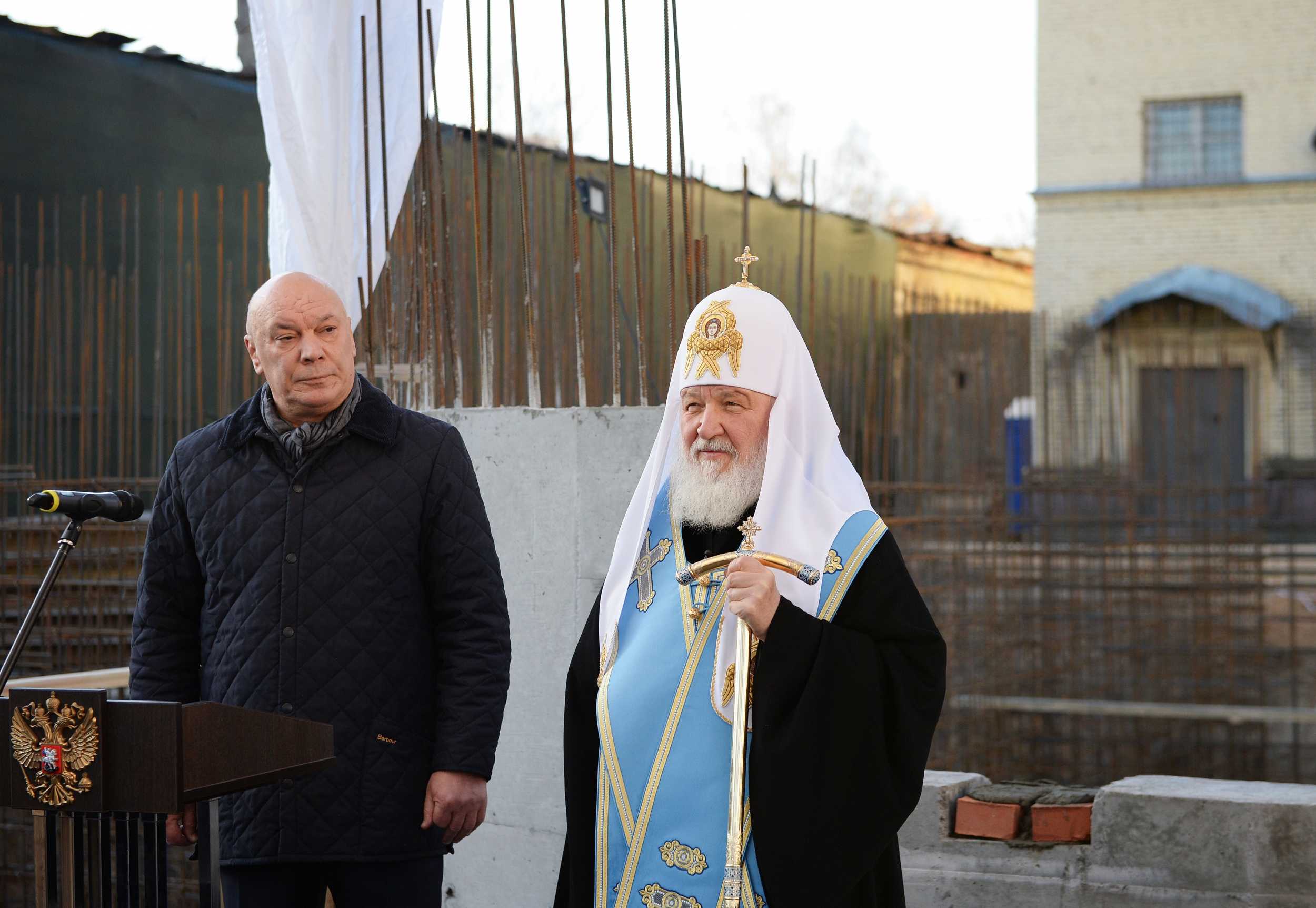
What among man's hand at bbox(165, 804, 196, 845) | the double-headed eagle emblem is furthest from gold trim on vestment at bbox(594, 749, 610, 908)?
the double-headed eagle emblem

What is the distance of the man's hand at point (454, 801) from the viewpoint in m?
2.48

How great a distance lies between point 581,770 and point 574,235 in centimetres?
165

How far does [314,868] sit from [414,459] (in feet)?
2.44

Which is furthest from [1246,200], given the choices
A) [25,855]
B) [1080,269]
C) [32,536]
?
[25,855]

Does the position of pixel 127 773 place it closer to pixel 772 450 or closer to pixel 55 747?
pixel 55 747

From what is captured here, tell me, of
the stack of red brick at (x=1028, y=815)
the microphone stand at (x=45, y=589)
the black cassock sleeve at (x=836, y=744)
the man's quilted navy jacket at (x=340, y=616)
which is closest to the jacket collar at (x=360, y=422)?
the man's quilted navy jacket at (x=340, y=616)

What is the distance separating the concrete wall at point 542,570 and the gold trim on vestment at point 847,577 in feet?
4.11

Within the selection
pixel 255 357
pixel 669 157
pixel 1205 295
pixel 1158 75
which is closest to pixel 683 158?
pixel 669 157

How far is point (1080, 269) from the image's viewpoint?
63.0 feet

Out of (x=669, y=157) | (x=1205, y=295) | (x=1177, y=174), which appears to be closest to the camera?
(x=669, y=157)

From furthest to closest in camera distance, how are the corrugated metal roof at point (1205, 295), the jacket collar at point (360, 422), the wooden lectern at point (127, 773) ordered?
the corrugated metal roof at point (1205, 295) → the jacket collar at point (360, 422) → the wooden lectern at point (127, 773)

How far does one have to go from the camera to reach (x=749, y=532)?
2.31 meters

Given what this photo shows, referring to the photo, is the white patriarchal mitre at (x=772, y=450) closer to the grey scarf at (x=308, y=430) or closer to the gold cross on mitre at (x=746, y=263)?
the gold cross on mitre at (x=746, y=263)

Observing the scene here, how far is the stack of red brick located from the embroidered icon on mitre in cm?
202
